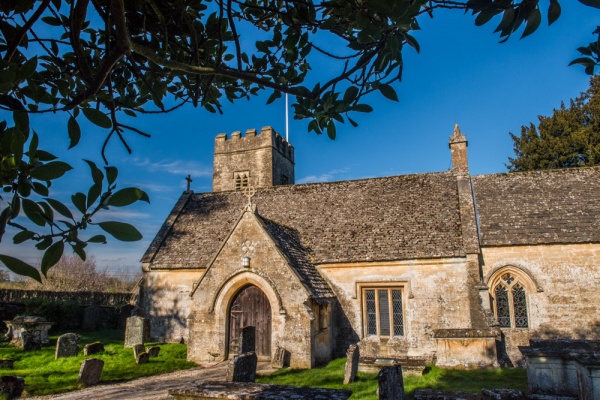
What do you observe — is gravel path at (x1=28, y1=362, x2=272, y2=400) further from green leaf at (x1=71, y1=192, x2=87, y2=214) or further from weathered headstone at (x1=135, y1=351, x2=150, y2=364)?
green leaf at (x1=71, y1=192, x2=87, y2=214)

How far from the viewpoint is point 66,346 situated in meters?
14.4

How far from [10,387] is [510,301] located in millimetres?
16185

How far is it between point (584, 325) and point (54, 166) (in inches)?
709

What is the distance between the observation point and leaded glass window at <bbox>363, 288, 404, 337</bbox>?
15461 mm

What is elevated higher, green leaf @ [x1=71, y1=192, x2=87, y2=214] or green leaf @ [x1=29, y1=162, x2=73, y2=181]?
green leaf @ [x1=29, y1=162, x2=73, y2=181]

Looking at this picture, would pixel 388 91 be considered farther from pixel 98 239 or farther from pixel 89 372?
pixel 89 372

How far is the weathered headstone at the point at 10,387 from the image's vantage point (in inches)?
371

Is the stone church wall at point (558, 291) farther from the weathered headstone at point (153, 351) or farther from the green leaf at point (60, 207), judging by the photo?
the green leaf at point (60, 207)

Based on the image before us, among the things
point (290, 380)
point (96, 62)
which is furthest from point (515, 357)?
point (96, 62)

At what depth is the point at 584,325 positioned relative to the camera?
589 inches

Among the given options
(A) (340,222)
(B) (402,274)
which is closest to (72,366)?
(A) (340,222)

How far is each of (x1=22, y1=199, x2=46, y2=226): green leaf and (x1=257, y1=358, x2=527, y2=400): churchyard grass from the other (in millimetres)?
8639

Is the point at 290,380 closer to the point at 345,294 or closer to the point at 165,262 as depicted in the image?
the point at 345,294

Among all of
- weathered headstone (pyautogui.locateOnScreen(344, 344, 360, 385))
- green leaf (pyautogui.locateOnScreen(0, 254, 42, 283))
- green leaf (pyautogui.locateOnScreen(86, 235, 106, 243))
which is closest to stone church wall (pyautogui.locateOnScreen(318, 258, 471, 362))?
weathered headstone (pyautogui.locateOnScreen(344, 344, 360, 385))
